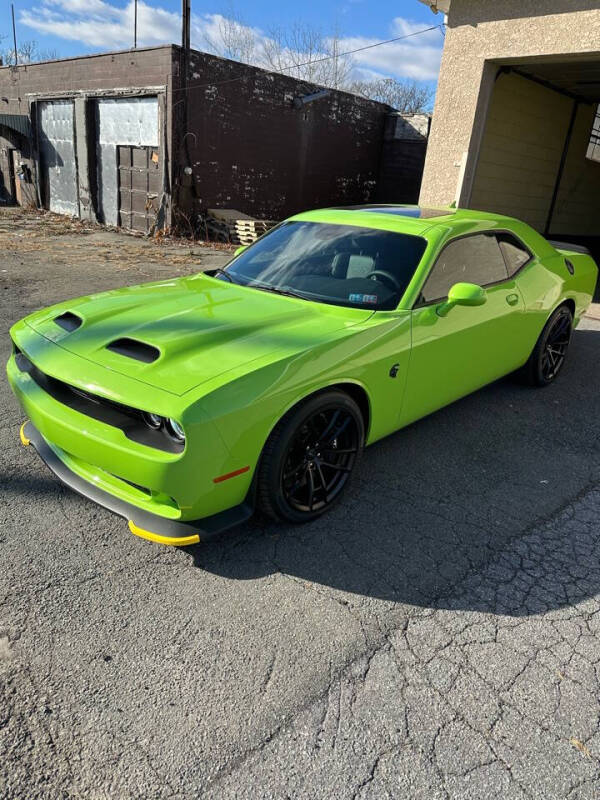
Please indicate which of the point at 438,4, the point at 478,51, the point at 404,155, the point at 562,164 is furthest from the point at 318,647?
the point at 404,155

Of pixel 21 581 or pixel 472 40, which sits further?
pixel 472 40

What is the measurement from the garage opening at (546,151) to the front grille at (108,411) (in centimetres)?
797

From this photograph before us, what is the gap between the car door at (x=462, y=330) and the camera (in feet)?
11.4

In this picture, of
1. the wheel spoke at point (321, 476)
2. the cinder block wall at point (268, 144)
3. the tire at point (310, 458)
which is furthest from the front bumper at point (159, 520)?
the cinder block wall at point (268, 144)

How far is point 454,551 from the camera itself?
9.58ft

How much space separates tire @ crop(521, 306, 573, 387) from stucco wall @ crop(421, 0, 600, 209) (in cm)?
424

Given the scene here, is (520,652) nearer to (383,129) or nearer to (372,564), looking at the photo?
(372,564)

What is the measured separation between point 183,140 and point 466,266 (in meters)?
12.3

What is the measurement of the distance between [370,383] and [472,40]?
7397mm

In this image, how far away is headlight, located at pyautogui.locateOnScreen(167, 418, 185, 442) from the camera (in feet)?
7.86

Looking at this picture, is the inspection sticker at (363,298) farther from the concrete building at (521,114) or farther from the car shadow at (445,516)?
the concrete building at (521,114)

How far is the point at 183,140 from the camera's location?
46.5 ft

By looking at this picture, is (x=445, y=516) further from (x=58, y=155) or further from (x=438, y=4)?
(x=58, y=155)

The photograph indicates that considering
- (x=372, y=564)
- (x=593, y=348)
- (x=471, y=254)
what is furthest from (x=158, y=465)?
(x=593, y=348)
